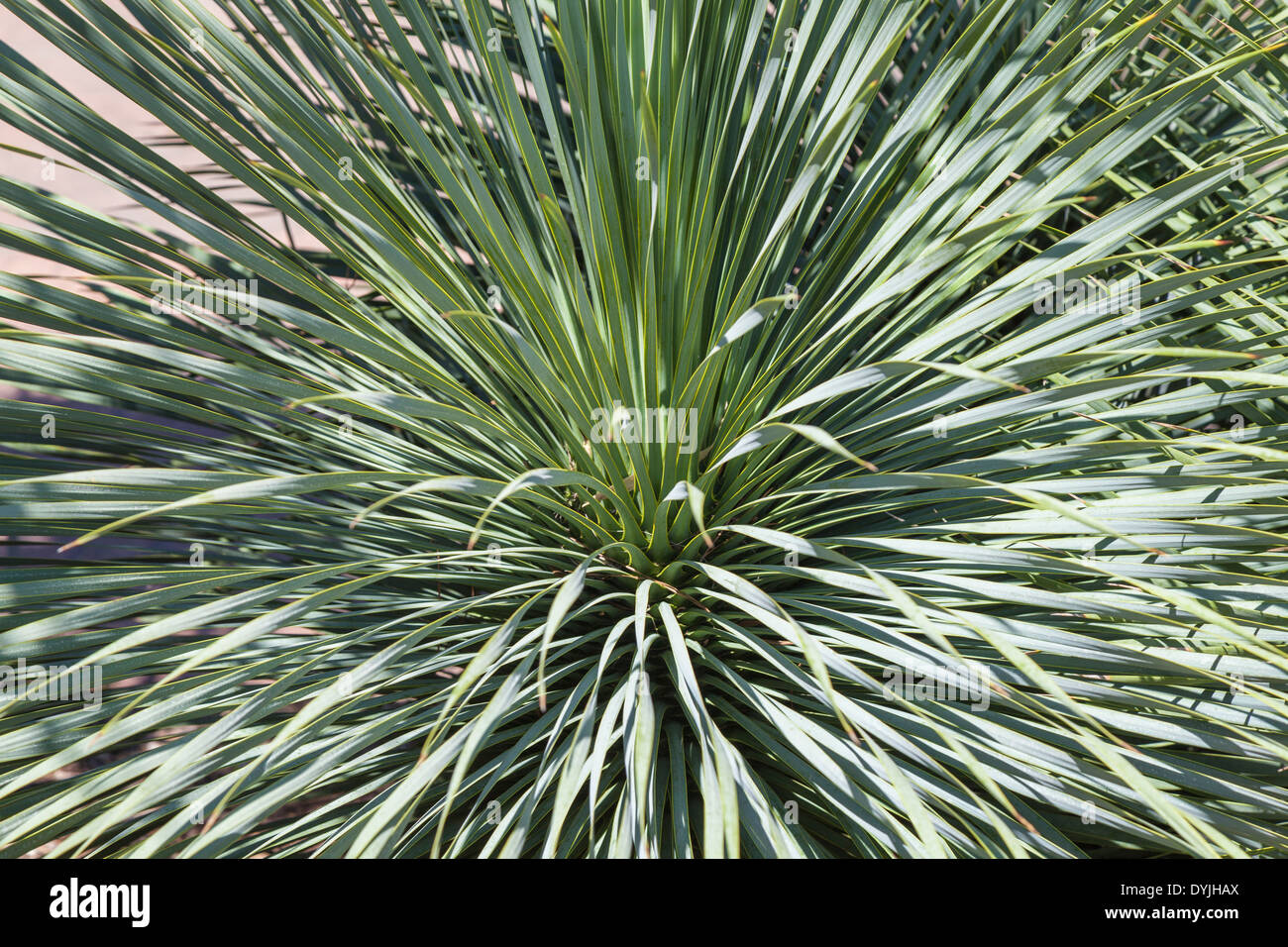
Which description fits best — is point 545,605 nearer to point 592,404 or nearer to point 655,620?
point 655,620

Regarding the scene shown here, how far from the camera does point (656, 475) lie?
96 cm

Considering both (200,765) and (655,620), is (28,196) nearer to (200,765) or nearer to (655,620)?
(200,765)

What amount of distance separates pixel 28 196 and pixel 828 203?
1.35 meters

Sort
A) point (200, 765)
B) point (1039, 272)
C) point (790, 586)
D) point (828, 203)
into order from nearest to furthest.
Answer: point (200, 765)
point (1039, 272)
point (790, 586)
point (828, 203)

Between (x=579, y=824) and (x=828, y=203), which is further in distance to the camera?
(x=828, y=203)

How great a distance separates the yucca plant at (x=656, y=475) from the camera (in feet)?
2.49

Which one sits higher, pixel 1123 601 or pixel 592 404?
pixel 592 404

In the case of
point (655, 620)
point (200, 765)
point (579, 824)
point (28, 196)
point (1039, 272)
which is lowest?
point (579, 824)

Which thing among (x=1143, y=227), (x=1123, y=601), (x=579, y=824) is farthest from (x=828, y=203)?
(x=579, y=824)

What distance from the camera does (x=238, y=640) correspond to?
665mm

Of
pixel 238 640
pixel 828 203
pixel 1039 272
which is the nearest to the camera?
pixel 238 640

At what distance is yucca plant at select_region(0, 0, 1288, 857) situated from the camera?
76cm

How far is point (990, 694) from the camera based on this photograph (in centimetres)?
96
